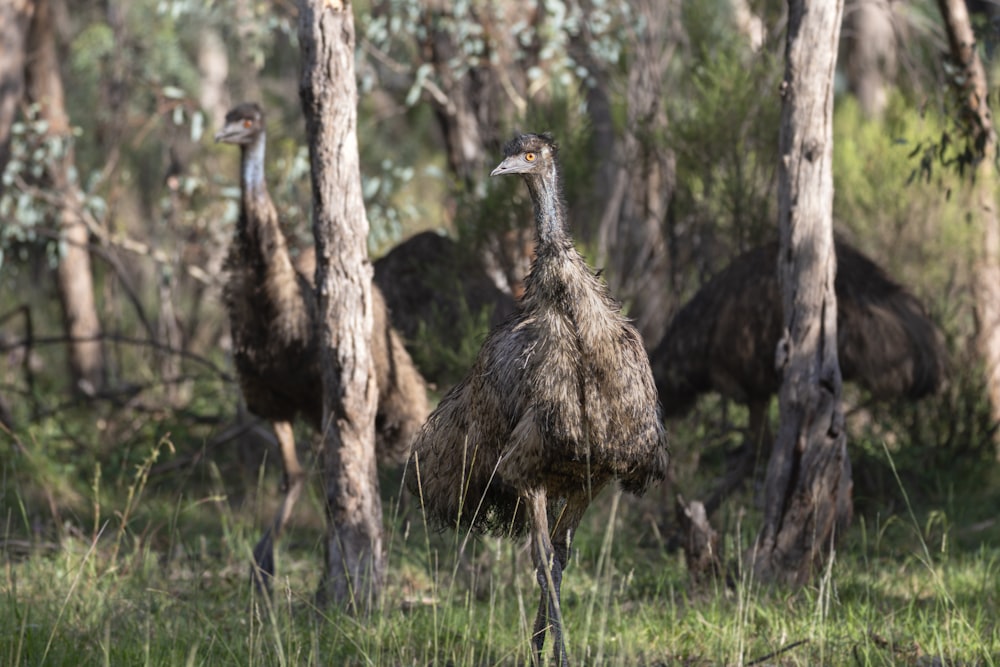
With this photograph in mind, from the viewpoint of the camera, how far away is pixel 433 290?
8.10 m

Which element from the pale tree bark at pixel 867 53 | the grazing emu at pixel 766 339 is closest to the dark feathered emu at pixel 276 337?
the grazing emu at pixel 766 339

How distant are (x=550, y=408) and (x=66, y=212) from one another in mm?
6993

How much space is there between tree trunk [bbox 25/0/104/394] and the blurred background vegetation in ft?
0.50

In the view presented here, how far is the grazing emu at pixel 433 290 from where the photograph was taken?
25.5 ft

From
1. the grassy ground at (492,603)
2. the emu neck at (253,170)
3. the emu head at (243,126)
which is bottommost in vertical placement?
the grassy ground at (492,603)

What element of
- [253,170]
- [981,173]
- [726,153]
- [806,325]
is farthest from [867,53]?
[806,325]

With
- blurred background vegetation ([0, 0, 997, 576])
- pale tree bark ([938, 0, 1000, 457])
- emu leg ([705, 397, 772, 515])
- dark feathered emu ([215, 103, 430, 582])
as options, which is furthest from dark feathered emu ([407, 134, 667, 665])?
pale tree bark ([938, 0, 1000, 457])

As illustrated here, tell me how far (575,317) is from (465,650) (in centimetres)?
116

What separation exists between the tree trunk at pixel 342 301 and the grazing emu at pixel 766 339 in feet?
8.19

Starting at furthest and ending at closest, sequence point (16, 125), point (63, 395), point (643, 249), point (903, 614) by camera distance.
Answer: point (63, 395)
point (16, 125)
point (643, 249)
point (903, 614)

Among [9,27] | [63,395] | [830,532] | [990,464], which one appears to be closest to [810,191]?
[830,532]

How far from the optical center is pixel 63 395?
10.7 m

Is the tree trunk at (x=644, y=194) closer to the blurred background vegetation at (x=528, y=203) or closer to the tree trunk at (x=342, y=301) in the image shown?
the blurred background vegetation at (x=528, y=203)

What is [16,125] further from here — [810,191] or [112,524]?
[810,191]
